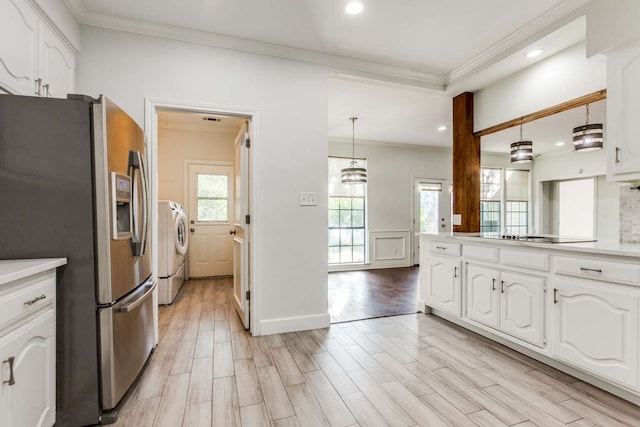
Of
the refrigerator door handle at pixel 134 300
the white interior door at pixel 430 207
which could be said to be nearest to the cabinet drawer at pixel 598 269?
the refrigerator door handle at pixel 134 300

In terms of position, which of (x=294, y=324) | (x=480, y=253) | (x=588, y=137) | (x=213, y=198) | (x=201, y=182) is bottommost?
(x=294, y=324)

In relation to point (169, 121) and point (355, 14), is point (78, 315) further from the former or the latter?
point (169, 121)

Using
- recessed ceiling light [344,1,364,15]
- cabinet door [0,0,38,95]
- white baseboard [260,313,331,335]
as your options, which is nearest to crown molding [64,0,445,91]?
cabinet door [0,0,38,95]

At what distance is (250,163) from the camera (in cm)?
292

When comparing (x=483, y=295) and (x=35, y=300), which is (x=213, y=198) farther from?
(x=483, y=295)

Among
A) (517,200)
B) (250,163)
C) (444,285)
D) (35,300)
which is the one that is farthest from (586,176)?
(35,300)

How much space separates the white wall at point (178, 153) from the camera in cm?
521

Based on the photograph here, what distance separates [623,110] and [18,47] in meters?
3.74

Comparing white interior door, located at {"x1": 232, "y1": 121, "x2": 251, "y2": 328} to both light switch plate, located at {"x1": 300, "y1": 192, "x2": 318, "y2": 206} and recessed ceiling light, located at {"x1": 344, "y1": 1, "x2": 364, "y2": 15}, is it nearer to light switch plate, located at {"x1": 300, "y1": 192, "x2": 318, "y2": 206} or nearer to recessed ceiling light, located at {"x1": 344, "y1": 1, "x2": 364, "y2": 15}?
light switch plate, located at {"x1": 300, "y1": 192, "x2": 318, "y2": 206}

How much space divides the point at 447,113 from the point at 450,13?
243cm

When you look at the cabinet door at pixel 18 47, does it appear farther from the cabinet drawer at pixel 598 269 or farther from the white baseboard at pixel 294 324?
the cabinet drawer at pixel 598 269

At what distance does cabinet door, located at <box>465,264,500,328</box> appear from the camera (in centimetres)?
264

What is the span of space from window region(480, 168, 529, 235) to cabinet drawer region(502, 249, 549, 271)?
227 cm

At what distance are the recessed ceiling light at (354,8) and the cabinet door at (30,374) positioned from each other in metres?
2.70
